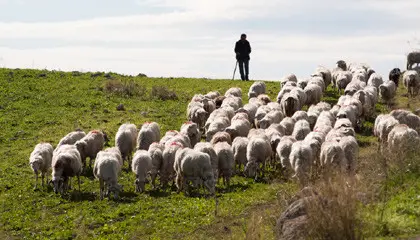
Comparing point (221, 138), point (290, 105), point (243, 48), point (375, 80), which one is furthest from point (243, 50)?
point (221, 138)

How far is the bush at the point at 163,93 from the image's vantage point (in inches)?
1280

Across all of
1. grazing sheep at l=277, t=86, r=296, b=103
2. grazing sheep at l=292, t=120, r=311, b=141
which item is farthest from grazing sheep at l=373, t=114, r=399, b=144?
grazing sheep at l=277, t=86, r=296, b=103

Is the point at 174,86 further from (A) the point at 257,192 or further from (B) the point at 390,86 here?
(A) the point at 257,192

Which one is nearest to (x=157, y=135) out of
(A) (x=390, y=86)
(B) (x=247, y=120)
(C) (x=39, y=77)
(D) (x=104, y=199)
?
(B) (x=247, y=120)

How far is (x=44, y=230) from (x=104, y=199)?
229cm

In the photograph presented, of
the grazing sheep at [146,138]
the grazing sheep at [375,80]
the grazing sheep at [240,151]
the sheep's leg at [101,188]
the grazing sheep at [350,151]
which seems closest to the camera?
the grazing sheep at [350,151]

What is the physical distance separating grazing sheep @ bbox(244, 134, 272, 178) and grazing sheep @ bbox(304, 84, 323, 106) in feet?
30.1

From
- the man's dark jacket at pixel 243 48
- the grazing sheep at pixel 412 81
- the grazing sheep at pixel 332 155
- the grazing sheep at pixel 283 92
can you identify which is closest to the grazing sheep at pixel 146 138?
the grazing sheep at pixel 332 155

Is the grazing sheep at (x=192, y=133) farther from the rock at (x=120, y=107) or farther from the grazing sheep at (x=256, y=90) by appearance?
the grazing sheep at (x=256, y=90)

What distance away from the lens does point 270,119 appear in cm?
2323

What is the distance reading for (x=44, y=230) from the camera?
15461 mm

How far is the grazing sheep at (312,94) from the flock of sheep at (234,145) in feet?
0.15

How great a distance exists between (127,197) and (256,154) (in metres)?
4.23

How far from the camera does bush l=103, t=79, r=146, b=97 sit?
3341cm
